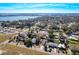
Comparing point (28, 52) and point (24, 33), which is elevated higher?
point (24, 33)

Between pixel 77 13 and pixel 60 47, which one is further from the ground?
pixel 77 13

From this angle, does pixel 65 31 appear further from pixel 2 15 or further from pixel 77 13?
pixel 2 15

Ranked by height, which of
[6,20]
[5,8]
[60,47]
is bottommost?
[60,47]

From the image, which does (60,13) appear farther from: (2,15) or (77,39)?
(2,15)
